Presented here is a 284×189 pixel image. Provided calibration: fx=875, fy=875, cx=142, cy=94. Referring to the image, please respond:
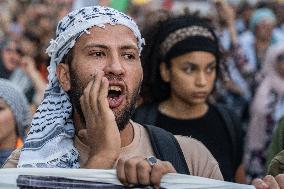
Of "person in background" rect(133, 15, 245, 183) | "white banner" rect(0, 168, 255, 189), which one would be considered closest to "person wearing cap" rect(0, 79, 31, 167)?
"person in background" rect(133, 15, 245, 183)

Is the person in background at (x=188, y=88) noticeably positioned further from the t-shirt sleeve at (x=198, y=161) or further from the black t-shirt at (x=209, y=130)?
the t-shirt sleeve at (x=198, y=161)

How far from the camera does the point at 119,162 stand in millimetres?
3031

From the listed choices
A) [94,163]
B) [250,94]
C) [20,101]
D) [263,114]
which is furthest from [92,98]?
[250,94]

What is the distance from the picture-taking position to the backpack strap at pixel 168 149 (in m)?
3.42

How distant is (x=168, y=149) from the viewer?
348cm

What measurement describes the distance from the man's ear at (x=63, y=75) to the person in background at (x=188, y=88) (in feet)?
5.71

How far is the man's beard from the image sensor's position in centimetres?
344

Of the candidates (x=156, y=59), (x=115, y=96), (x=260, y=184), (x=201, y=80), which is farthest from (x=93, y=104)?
(x=156, y=59)

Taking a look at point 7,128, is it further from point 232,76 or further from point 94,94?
point 232,76

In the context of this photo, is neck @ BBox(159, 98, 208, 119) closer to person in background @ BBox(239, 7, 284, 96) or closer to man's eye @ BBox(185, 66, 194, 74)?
man's eye @ BBox(185, 66, 194, 74)

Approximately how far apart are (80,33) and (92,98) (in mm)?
386

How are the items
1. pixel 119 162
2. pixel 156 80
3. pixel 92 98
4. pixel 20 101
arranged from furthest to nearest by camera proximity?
pixel 156 80 → pixel 20 101 → pixel 92 98 → pixel 119 162

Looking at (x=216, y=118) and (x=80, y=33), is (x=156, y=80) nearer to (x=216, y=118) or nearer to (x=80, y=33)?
(x=216, y=118)

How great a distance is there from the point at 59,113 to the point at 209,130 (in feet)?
6.99
